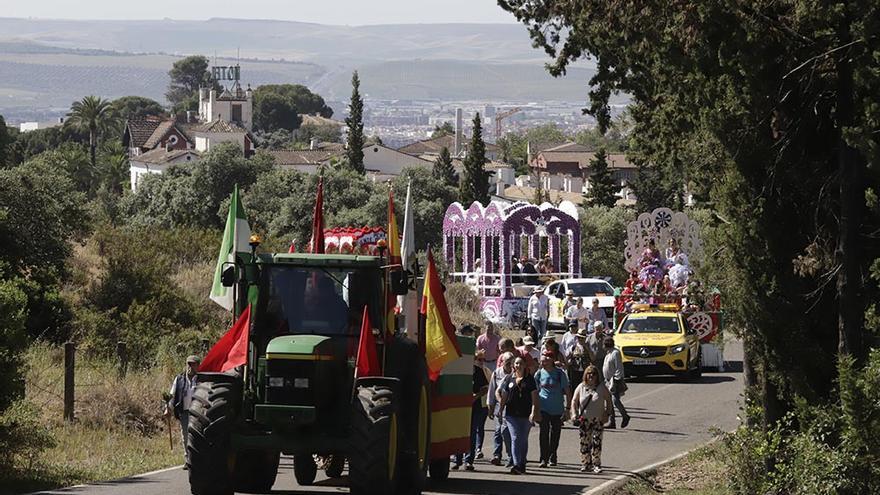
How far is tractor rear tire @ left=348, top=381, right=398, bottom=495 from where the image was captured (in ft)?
52.7

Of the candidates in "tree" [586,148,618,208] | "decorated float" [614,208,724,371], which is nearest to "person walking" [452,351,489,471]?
"decorated float" [614,208,724,371]

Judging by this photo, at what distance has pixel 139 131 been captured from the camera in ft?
605

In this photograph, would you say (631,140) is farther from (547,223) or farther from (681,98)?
Answer: (547,223)

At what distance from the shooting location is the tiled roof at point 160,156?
6004 inches

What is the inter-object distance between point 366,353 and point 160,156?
145 metres

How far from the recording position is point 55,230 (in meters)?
39.3

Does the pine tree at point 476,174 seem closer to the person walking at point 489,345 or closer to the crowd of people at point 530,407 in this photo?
the person walking at point 489,345

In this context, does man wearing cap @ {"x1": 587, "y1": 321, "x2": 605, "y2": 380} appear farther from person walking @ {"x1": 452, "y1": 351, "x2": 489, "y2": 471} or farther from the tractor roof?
the tractor roof

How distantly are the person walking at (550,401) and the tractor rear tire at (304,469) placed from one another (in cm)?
379

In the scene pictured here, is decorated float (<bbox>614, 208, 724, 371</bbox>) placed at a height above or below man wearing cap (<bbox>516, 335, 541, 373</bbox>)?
above

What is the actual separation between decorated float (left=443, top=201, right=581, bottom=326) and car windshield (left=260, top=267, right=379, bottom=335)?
29.1m

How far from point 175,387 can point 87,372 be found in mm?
9320

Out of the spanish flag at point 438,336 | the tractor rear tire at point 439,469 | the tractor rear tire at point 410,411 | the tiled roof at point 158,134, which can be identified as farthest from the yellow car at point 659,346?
the tiled roof at point 158,134

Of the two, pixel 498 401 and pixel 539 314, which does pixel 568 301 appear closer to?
pixel 539 314
